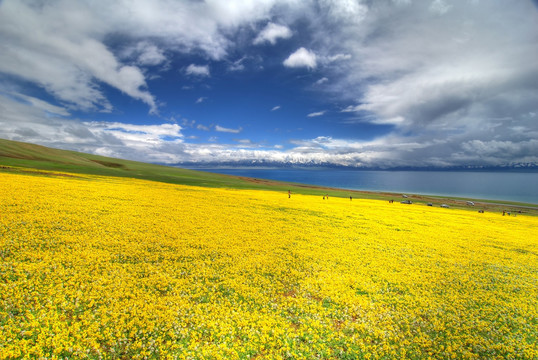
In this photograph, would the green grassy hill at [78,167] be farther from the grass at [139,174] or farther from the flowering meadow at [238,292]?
the flowering meadow at [238,292]

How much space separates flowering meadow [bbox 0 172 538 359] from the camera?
8.49m

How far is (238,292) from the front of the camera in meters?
11.9

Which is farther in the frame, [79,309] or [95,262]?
[95,262]

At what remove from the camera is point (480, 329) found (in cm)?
1044

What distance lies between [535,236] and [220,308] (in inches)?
1592

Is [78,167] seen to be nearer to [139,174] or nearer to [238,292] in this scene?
[139,174]

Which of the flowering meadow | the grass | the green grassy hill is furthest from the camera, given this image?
the grass

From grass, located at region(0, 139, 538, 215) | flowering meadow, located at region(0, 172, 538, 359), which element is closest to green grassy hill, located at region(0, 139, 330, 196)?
grass, located at region(0, 139, 538, 215)

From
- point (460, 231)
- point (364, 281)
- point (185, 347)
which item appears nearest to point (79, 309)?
point (185, 347)

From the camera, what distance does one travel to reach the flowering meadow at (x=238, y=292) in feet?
27.9

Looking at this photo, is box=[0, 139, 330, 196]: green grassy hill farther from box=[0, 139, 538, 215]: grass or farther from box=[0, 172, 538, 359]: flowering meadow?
box=[0, 172, 538, 359]: flowering meadow

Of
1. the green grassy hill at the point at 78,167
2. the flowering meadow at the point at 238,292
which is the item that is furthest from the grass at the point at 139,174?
the flowering meadow at the point at 238,292

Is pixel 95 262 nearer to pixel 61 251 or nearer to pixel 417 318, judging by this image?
pixel 61 251

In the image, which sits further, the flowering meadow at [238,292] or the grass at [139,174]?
the grass at [139,174]
